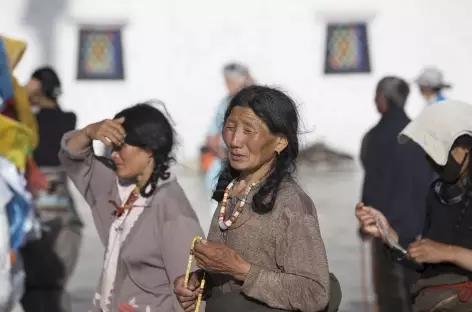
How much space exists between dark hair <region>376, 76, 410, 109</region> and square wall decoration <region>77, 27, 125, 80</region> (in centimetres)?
747

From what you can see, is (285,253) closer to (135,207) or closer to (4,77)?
(135,207)

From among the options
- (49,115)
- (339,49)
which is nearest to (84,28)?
(339,49)

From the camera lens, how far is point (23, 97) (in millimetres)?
5109

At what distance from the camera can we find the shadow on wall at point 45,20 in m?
13.2

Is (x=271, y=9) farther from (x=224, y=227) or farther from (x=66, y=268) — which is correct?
(x=224, y=227)

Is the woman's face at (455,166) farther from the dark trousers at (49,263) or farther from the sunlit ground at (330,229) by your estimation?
the dark trousers at (49,263)

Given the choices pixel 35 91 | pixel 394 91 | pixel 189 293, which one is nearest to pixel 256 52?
pixel 35 91

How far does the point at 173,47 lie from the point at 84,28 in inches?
44.7

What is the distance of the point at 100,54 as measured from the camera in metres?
13.3

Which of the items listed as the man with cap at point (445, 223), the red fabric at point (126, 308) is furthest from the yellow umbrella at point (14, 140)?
the man with cap at point (445, 223)

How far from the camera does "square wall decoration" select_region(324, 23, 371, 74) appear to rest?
13.2m

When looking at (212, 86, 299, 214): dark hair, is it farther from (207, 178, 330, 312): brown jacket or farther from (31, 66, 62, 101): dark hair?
(31, 66, 62, 101): dark hair

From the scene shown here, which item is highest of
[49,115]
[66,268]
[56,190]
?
[49,115]

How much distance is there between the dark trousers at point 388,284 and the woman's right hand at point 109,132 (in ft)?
8.05
